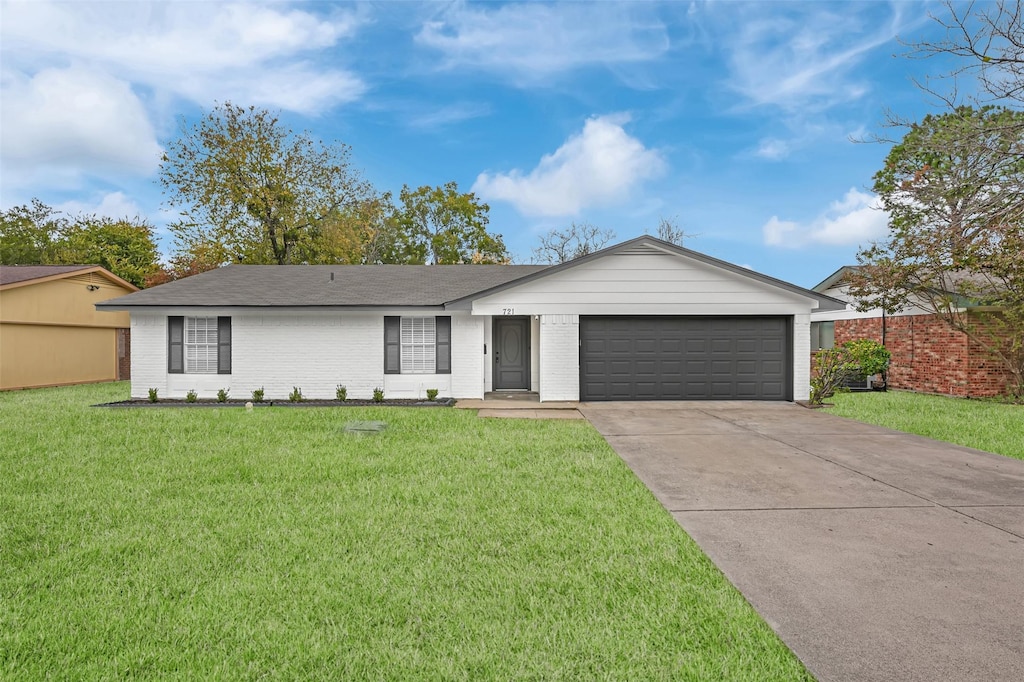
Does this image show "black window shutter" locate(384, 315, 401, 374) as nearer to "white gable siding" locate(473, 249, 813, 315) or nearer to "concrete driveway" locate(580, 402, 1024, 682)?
"white gable siding" locate(473, 249, 813, 315)

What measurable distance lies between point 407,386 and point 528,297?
161 inches

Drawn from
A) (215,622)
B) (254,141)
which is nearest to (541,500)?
(215,622)

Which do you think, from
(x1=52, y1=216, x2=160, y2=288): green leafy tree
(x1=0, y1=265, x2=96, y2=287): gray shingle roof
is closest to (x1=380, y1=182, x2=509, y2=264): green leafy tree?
(x1=52, y1=216, x2=160, y2=288): green leafy tree

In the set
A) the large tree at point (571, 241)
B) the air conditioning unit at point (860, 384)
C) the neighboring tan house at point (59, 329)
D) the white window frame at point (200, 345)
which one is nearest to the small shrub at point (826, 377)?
the air conditioning unit at point (860, 384)

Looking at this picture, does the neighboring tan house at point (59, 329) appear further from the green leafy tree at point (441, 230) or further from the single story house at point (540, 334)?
the green leafy tree at point (441, 230)

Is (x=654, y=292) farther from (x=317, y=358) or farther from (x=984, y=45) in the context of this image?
(x=317, y=358)

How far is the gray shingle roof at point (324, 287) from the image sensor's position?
47.3 ft

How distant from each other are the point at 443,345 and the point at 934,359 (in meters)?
15.0

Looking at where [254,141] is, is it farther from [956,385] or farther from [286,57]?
[956,385]

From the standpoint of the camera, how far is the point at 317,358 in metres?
14.6

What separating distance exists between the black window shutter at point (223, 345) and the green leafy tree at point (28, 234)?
3603 centimetres

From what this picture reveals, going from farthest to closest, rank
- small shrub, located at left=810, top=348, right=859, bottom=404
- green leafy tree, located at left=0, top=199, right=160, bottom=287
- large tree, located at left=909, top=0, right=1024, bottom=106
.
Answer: green leafy tree, located at left=0, top=199, right=160, bottom=287 → small shrub, located at left=810, top=348, right=859, bottom=404 → large tree, located at left=909, top=0, right=1024, bottom=106

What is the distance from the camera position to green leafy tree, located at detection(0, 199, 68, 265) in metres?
38.9

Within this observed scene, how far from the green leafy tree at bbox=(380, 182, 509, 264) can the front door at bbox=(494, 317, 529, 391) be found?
75.3 feet
